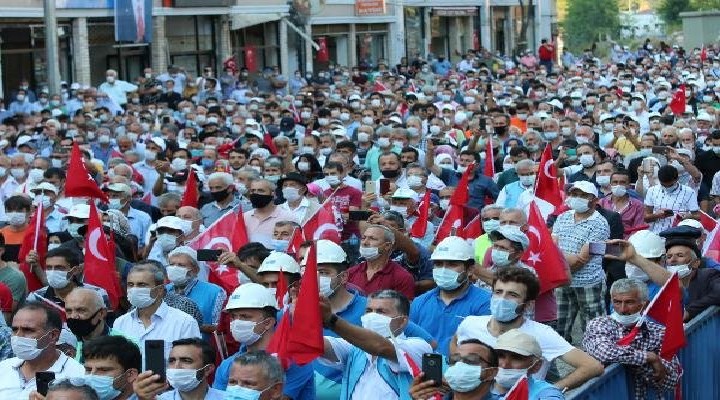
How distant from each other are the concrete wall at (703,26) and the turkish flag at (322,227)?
5339 cm

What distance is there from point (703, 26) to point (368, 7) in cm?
1804

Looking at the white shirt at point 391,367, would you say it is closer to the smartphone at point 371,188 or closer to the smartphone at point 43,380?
the smartphone at point 43,380

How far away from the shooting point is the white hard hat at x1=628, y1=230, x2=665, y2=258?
1020 centimetres

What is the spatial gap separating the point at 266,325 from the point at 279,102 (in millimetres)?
21461

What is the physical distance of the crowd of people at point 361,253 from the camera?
7777mm

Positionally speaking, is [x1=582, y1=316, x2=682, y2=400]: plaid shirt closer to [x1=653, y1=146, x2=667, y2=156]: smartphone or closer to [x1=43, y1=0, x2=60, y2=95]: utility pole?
[x1=653, y1=146, x2=667, y2=156]: smartphone

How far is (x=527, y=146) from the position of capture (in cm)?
1834

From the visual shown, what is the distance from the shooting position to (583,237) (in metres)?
12.4

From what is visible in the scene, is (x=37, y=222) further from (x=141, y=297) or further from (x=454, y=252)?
A: (x=454, y=252)

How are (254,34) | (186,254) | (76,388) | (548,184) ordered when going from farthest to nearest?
(254,34)
(548,184)
(186,254)
(76,388)

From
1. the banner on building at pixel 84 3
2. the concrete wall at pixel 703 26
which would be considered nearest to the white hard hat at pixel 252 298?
the banner on building at pixel 84 3

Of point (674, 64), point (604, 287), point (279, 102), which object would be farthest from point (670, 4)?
point (604, 287)

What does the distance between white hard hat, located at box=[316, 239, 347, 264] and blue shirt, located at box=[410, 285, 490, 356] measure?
541 mm

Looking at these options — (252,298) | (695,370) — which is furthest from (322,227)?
(252,298)
